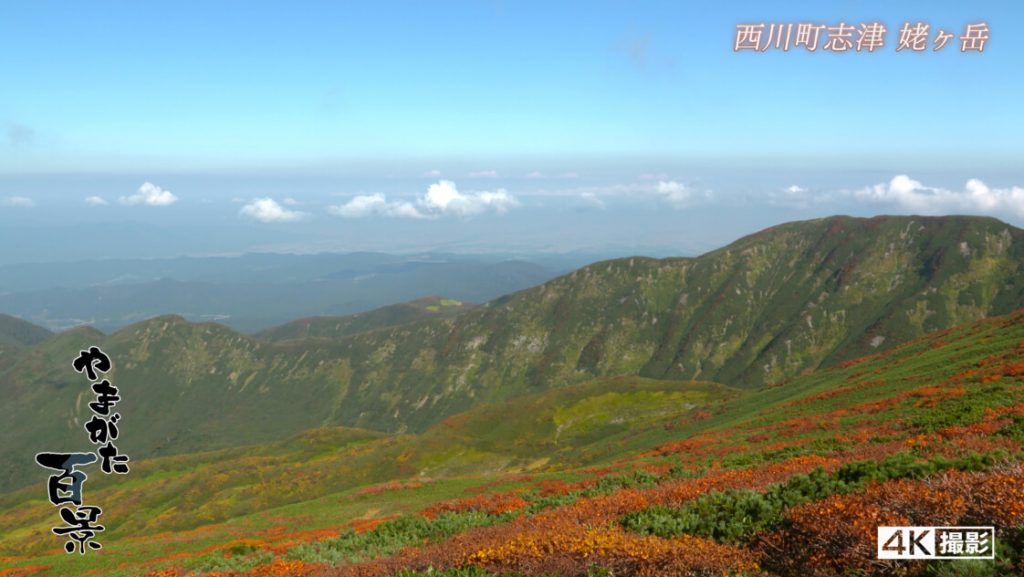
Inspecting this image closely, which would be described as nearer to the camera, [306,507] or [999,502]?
[999,502]

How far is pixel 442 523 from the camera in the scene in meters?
22.4

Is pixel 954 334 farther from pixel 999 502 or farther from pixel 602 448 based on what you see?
pixel 999 502

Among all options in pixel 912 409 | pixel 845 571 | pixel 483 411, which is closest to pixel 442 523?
pixel 845 571

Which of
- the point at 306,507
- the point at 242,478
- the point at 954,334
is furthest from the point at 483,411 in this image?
the point at 954,334

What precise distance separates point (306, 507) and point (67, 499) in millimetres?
28166

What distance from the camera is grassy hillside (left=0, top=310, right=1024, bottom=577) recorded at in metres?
10.6

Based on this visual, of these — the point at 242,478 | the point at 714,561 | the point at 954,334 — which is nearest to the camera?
the point at 714,561

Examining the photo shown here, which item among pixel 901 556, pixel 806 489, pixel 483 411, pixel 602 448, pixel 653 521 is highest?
pixel 901 556

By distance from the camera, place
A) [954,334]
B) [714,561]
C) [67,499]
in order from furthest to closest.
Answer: [954,334] < [67,499] < [714,561]

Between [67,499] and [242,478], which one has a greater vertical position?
[67,499]

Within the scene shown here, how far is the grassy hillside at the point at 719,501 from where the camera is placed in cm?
1061

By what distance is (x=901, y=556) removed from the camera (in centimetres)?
927

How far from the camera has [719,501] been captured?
15.0 m

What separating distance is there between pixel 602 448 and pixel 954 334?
49.0 m
